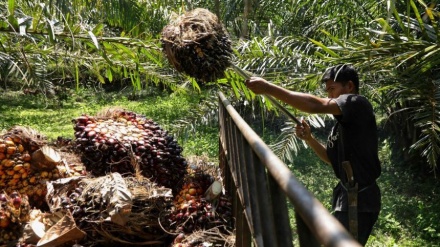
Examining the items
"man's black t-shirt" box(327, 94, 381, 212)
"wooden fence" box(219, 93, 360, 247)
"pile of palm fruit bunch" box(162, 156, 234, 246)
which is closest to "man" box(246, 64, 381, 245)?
"man's black t-shirt" box(327, 94, 381, 212)

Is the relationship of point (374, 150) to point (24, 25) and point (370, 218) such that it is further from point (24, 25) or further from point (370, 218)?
point (24, 25)

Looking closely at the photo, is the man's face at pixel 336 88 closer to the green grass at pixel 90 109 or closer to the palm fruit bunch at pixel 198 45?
the palm fruit bunch at pixel 198 45

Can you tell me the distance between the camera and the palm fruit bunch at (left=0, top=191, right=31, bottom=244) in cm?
325

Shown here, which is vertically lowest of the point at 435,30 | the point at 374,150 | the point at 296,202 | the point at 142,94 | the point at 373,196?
the point at 142,94

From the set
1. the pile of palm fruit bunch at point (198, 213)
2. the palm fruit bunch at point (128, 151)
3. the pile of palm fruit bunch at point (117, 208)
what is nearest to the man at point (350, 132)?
the pile of palm fruit bunch at point (198, 213)

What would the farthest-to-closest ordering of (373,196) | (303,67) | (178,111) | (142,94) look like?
(142,94) → (178,111) → (303,67) → (373,196)

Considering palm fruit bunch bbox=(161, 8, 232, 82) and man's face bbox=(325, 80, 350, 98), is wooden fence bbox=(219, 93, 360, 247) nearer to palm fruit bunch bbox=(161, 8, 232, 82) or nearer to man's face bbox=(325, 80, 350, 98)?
palm fruit bunch bbox=(161, 8, 232, 82)

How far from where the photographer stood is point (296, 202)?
4.05 feet

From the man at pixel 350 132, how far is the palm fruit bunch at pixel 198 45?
0.24 m

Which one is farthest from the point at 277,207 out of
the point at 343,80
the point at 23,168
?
the point at 23,168

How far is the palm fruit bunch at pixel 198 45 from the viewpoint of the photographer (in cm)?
286

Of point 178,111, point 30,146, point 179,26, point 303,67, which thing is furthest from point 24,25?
point 178,111

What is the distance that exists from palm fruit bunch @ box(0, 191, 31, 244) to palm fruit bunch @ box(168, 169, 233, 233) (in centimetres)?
87

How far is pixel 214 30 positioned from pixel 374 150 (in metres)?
1.01
